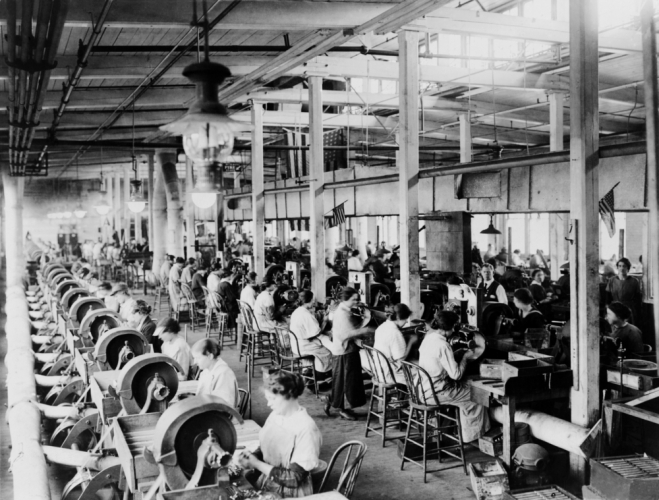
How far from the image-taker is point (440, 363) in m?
5.76

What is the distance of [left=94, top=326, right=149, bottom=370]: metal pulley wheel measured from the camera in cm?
614

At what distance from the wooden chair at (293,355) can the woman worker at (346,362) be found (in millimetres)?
695

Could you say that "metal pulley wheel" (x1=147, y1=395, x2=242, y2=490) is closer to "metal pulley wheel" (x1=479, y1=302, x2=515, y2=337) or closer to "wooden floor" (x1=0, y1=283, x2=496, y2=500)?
"wooden floor" (x1=0, y1=283, x2=496, y2=500)

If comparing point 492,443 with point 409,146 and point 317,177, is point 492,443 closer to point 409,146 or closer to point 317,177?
point 409,146

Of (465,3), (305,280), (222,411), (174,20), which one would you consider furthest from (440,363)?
(465,3)

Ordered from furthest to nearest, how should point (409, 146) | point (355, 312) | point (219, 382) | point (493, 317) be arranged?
point (355, 312) < point (409, 146) < point (493, 317) < point (219, 382)

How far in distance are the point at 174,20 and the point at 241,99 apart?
4.63m

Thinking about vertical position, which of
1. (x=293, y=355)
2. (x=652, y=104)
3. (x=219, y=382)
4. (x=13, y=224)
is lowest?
(x=293, y=355)

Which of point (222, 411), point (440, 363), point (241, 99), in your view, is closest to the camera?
point (222, 411)

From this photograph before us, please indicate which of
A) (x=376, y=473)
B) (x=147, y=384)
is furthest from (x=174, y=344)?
(x=376, y=473)

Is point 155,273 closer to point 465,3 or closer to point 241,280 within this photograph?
point 241,280

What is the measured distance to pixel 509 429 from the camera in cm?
527

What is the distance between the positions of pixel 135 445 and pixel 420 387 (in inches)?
115

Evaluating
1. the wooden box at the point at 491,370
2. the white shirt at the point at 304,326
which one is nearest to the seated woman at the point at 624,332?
the wooden box at the point at 491,370
